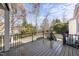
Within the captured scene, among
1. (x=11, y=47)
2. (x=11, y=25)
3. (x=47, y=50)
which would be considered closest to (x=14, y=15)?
(x=11, y=25)

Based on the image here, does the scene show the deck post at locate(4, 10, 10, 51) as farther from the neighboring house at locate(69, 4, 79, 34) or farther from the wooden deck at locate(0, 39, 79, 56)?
the neighboring house at locate(69, 4, 79, 34)

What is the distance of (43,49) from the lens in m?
7.25

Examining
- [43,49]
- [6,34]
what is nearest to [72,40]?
[43,49]

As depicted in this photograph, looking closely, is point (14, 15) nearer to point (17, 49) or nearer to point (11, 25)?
point (11, 25)

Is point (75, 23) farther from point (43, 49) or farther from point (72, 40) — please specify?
point (43, 49)

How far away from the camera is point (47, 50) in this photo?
7160 mm

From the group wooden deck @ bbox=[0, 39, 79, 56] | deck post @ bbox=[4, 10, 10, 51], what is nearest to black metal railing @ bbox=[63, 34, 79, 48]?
wooden deck @ bbox=[0, 39, 79, 56]

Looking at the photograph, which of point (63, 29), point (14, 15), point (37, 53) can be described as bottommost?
point (37, 53)

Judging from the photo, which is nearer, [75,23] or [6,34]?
[75,23]

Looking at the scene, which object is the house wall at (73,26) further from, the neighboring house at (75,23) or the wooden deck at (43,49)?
the wooden deck at (43,49)

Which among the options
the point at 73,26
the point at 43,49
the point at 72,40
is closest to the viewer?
the point at 73,26

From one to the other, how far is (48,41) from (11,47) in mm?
1342

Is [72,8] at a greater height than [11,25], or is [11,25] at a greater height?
[72,8]

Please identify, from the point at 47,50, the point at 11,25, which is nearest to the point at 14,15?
the point at 11,25
